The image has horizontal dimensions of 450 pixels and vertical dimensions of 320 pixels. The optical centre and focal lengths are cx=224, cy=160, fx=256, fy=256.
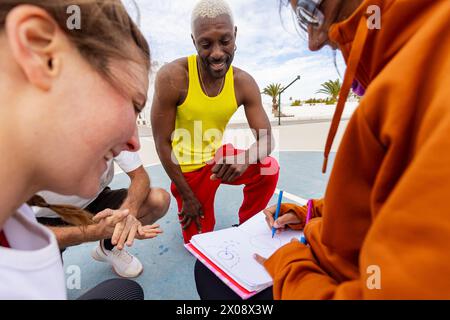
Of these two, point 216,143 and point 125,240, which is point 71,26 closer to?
point 125,240

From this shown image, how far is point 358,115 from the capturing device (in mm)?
403

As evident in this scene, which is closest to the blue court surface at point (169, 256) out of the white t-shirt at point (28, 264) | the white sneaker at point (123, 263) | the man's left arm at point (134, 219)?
the white sneaker at point (123, 263)

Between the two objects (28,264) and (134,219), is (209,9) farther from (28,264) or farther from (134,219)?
(28,264)

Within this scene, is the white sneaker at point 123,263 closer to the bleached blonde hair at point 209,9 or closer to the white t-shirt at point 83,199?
the white t-shirt at point 83,199

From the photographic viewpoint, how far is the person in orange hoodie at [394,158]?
1.05ft

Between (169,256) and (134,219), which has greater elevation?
(134,219)

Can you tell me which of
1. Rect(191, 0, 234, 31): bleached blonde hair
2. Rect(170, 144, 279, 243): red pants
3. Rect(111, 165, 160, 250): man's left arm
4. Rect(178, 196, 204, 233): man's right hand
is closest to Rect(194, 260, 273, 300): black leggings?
Rect(111, 165, 160, 250): man's left arm

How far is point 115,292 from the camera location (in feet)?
2.64

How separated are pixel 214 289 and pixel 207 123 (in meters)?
1.31

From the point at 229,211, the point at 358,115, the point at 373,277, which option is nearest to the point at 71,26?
the point at 358,115

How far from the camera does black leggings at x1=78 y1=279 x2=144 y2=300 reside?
0.79 meters

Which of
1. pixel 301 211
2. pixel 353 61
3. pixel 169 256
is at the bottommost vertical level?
pixel 169 256

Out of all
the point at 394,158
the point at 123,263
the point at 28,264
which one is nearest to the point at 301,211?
the point at 394,158

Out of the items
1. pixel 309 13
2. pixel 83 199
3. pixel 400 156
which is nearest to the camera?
pixel 400 156
